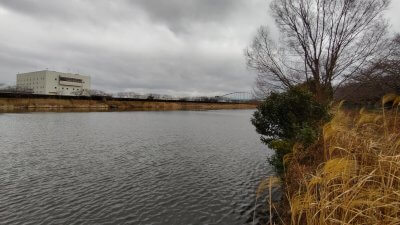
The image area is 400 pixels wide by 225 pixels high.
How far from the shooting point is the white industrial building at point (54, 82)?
492 feet

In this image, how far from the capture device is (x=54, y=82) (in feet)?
502

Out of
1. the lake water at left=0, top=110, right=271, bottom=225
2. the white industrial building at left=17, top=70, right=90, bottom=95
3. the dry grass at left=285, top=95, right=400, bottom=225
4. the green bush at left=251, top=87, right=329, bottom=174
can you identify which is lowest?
the lake water at left=0, top=110, right=271, bottom=225

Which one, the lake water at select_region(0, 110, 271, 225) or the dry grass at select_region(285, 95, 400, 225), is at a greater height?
the dry grass at select_region(285, 95, 400, 225)

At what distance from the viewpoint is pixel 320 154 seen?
7.81 m

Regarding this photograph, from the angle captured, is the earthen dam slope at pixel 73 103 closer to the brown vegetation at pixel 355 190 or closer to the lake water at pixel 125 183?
the lake water at pixel 125 183

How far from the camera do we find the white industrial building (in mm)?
150000

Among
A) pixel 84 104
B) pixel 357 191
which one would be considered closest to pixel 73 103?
pixel 84 104

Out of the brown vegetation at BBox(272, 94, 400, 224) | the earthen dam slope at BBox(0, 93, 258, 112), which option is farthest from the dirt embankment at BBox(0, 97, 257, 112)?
the brown vegetation at BBox(272, 94, 400, 224)

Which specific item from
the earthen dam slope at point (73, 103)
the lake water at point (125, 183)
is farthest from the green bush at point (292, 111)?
the earthen dam slope at point (73, 103)

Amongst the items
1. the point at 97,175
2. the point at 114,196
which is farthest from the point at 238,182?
the point at 97,175

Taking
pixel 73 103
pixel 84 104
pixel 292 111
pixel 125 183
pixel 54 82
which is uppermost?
pixel 54 82

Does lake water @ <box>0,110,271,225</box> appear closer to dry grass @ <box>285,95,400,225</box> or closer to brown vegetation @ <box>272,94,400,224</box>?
brown vegetation @ <box>272,94,400,224</box>

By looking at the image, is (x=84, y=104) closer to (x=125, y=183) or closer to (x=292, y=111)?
(x=125, y=183)

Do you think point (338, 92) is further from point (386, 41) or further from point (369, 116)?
point (369, 116)
